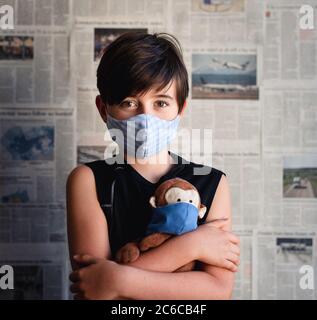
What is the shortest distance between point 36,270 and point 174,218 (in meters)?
0.63

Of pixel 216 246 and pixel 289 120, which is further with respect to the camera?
pixel 289 120

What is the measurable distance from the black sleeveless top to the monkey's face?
63mm

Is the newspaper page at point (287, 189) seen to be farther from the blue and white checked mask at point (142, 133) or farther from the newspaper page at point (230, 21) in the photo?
the blue and white checked mask at point (142, 133)

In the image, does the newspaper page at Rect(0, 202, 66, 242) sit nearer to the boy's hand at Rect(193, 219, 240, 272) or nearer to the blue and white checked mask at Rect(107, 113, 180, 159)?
the blue and white checked mask at Rect(107, 113, 180, 159)

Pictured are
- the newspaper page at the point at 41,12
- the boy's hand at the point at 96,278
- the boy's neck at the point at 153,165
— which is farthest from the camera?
the newspaper page at the point at 41,12

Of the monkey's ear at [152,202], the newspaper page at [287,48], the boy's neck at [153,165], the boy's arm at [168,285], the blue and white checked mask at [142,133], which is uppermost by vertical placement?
the newspaper page at [287,48]

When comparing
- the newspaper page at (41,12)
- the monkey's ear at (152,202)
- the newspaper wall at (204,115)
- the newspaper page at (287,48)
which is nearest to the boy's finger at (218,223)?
the monkey's ear at (152,202)

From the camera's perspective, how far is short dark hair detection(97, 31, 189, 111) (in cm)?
91

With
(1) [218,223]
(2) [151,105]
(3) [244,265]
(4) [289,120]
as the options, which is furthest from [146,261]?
(4) [289,120]

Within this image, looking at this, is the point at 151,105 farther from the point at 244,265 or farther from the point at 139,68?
the point at 244,265

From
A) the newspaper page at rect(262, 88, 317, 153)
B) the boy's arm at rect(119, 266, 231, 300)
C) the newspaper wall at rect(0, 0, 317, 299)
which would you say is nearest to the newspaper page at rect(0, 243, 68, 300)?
the newspaper wall at rect(0, 0, 317, 299)

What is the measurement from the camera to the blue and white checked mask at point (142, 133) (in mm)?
928

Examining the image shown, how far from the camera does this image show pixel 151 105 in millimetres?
926
